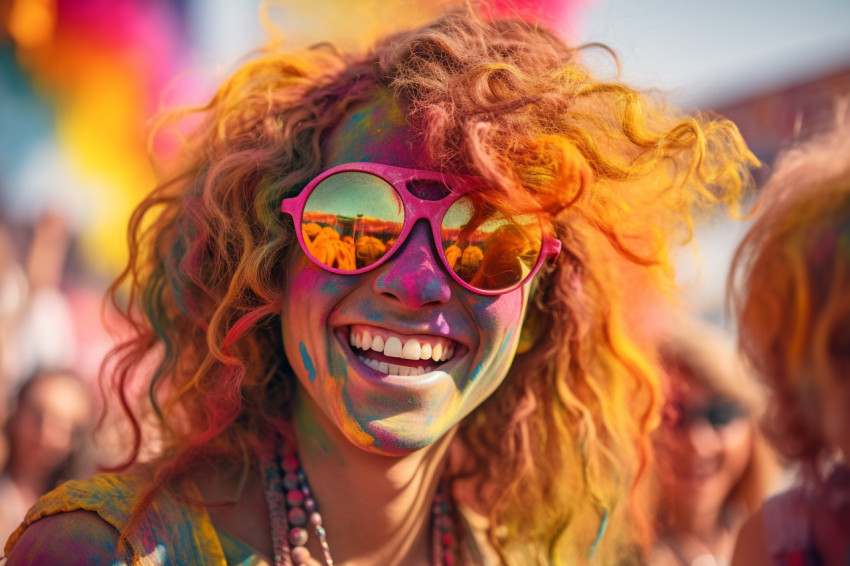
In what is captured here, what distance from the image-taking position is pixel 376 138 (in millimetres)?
1726

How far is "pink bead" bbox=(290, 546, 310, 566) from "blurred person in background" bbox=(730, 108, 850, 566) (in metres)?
1.21

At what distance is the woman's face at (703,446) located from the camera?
11.1 ft

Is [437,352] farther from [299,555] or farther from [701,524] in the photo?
[701,524]

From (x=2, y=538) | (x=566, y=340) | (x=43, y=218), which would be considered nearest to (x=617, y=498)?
(x=566, y=340)

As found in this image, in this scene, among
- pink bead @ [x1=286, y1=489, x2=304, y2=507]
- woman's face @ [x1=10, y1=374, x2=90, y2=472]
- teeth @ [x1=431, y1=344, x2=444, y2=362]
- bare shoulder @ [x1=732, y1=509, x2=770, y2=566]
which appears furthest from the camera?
woman's face @ [x1=10, y1=374, x2=90, y2=472]


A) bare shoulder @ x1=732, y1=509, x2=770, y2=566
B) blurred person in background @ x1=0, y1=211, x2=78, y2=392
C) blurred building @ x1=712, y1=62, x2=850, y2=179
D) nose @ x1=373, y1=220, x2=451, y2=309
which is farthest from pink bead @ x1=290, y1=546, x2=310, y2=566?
blurred building @ x1=712, y1=62, x2=850, y2=179

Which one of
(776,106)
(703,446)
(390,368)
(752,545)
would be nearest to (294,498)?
(390,368)

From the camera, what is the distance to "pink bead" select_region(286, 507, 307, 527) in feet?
5.90

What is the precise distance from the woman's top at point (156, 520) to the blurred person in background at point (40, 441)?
6.72 feet

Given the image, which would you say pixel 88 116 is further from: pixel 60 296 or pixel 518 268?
pixel 518 268

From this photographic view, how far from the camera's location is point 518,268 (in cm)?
170

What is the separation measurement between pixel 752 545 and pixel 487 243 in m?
1.17

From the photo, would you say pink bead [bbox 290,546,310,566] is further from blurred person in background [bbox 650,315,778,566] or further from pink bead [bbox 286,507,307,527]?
blurred person in background [bbox 650,315,778,566]

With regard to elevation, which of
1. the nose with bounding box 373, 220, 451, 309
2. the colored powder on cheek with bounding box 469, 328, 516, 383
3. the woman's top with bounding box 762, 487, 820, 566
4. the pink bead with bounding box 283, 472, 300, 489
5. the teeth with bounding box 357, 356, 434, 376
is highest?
the nose with bounding box 373, 220, 451, 309
